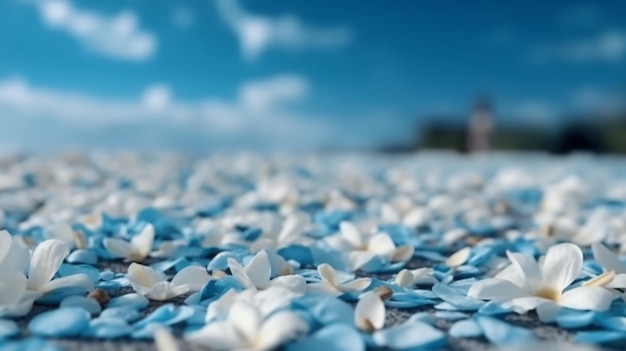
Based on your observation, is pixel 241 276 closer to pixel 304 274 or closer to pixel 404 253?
pixel 304 274

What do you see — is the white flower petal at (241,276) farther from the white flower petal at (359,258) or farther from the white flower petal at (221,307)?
the white flower petal at (359,258)

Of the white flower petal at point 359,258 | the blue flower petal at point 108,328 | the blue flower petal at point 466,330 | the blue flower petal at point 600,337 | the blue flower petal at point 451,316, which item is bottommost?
the blue flower petal at point 600,337

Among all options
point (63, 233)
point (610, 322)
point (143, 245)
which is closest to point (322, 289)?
point (610, 322)

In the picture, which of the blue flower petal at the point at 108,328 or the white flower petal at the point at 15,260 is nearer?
the blue flower petal at the point at 108,328

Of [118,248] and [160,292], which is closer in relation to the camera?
[160,292]

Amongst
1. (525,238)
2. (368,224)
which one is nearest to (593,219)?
(525,238)

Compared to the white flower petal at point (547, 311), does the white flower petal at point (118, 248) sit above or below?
above

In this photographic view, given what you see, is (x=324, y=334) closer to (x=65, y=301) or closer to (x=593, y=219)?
(x=65, y=301)

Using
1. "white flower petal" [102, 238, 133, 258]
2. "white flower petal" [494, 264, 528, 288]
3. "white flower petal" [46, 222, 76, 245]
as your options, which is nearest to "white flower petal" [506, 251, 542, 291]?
"white flower petal" [494, 264, 528, 288]

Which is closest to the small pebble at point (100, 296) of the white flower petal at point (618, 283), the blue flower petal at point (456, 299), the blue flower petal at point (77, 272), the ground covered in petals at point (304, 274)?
the ground covered in petals at point (304, 274)
